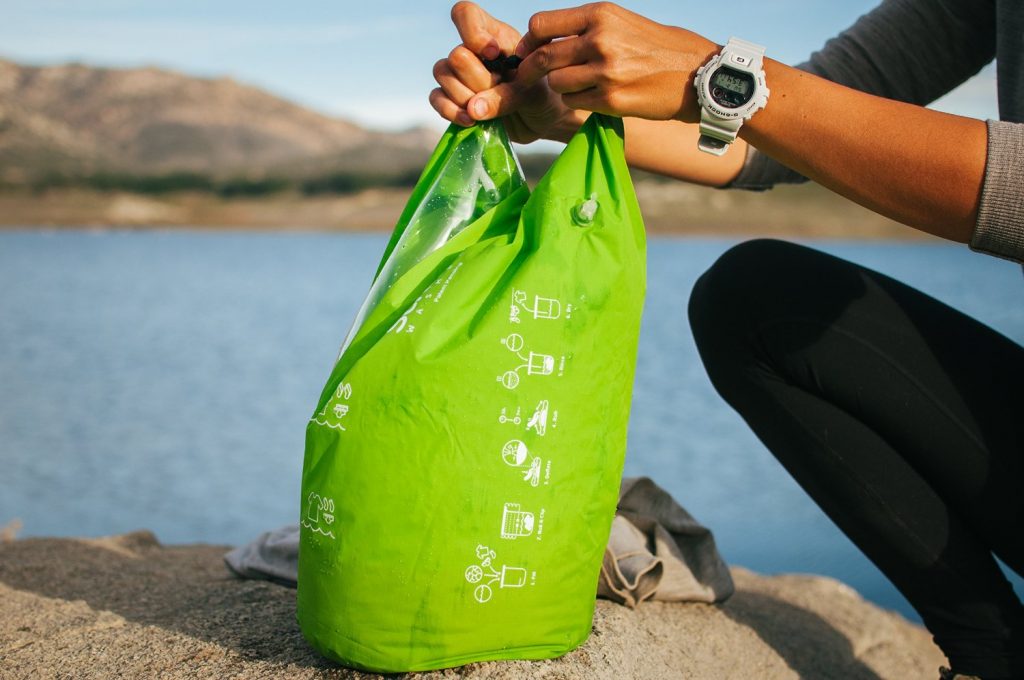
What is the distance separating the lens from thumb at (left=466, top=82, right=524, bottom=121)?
1.26 m

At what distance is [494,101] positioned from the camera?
4.17 feet

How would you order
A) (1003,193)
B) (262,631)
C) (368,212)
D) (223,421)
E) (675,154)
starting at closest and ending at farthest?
(1003,193) < (262,631) < (675,154) < (223,421) < (368,212)

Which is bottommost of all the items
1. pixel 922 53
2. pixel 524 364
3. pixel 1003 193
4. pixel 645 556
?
pixel 645 556

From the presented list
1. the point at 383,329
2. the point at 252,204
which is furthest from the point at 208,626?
the point at 252,204

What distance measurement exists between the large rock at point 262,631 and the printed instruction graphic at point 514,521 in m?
0.20

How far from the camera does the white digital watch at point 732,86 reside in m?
1.05

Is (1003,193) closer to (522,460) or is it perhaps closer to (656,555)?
(522,460)

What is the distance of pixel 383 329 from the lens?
1.11m

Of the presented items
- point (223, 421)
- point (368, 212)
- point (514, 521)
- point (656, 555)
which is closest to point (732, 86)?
point (514, 521)

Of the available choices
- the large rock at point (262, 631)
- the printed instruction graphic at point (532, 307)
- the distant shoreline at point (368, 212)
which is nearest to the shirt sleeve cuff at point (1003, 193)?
the printed instruction graphic at point (532, 307)

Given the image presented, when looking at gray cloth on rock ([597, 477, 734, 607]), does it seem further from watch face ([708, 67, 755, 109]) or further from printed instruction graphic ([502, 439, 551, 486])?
watch face ([708, 67, 755, 109])

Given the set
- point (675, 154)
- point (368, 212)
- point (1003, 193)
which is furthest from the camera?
point (368, 212)

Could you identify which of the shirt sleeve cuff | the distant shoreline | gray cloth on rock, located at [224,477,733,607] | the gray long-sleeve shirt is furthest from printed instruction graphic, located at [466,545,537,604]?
the distant shoreline

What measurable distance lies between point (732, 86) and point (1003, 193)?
1.06ft
